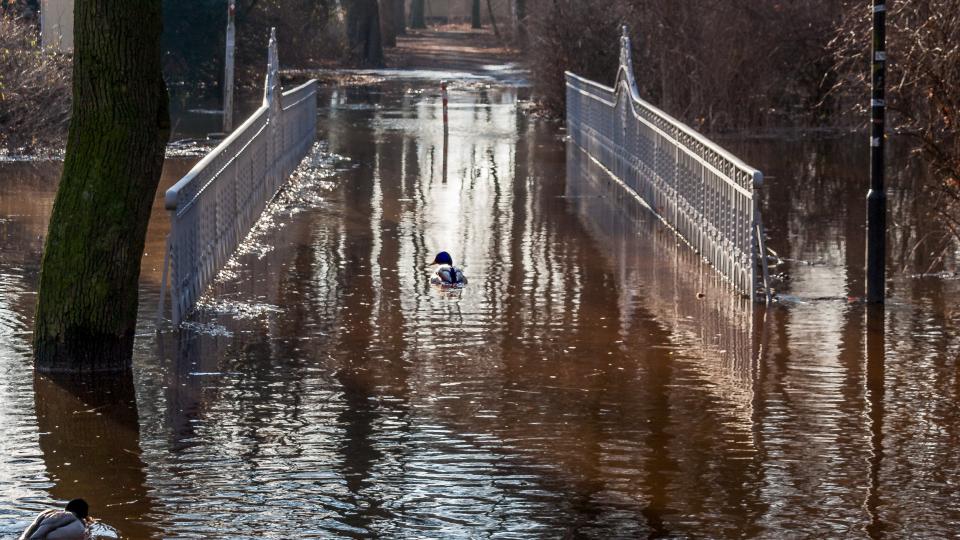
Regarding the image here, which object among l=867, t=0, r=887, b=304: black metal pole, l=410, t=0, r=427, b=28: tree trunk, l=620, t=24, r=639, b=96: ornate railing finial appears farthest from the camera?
l=410, t=0, r=427, b=28: tree trunk

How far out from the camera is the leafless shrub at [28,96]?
26.3 m

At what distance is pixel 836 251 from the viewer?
16.8 m

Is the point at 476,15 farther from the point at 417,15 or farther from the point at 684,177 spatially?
the point at 684,177

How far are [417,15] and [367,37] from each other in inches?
1233

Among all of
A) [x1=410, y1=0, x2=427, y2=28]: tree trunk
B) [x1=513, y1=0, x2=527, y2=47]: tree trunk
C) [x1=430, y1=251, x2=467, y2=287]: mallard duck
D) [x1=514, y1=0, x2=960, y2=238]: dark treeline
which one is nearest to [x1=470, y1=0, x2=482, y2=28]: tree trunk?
[x1=410, y1=0, x2=427, y2=28]: tree trunk

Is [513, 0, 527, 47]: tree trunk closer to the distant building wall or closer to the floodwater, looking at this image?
the distant building wall

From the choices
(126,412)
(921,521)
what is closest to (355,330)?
(126,412)

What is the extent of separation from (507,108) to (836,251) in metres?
24.0

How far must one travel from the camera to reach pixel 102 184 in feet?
35.8

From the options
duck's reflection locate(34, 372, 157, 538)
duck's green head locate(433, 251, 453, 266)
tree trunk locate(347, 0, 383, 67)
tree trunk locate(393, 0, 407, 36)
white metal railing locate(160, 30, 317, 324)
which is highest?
tree trunk locate(393, 0, 407, 36)

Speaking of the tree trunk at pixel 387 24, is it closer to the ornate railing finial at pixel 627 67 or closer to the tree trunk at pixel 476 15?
the tree trunk at pixel 476 15

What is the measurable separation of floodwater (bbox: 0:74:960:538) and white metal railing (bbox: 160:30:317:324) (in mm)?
284

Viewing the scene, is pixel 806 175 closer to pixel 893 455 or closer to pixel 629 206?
pixel 629 206

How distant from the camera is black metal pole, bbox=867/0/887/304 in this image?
12891mm
